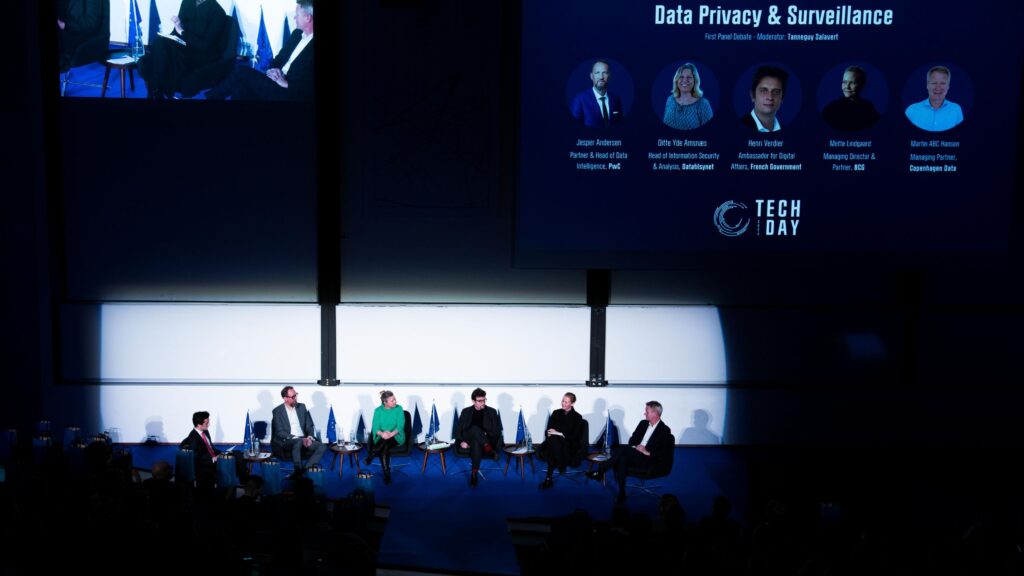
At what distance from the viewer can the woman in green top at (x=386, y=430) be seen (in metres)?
7.91

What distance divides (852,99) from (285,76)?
602cm

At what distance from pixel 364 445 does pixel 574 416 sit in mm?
2213

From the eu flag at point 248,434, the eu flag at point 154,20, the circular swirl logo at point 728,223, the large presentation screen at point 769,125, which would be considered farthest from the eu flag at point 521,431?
the eu flag at point 154,20

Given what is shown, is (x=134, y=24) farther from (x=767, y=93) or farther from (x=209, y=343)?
(x=767, y=93)

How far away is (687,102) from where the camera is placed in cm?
802

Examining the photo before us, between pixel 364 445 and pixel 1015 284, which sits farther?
pixel 1015 284

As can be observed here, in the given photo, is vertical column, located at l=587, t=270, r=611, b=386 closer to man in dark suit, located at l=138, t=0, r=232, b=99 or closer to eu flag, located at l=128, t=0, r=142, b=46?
man in dark suit, located at l=138, t=0, r=232, b=99

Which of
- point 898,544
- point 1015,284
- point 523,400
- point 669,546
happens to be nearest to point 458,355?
point 523,400

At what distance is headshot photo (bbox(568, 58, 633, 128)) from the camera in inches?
315

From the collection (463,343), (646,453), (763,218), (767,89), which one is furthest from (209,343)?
(767,89)

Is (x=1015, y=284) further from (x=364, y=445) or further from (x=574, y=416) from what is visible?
(x=364, y=445)

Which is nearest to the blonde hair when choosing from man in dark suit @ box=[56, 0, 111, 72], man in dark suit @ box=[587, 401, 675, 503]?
man in dark suit @ box=[587, 401, 675, 503]

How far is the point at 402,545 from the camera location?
253 inches

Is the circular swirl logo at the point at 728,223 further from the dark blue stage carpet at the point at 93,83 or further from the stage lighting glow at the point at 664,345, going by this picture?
the dark blue stage carpet at the point at 93,83
